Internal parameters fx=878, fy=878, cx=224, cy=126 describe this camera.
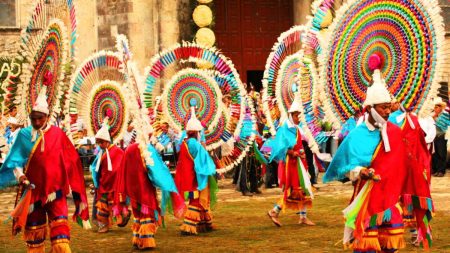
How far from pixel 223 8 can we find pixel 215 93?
32.7 ft

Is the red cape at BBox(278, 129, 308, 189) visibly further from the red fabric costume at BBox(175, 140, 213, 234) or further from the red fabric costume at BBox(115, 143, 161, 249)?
the red fabric costume at BBox(115, 143, 161, 249)

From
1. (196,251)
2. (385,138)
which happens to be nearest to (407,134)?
(385,138)

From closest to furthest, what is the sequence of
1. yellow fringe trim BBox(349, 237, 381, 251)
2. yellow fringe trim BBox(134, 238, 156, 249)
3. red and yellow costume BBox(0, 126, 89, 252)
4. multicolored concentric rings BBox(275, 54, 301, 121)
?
yellow fringe trim BBox(349, 237, 381, 251) < red and yellow costume BBox(0, 126, 89, 252) < yellow fringe trim BBox(134, 238, 156, 249) < multicolored concentric rings BBox(275, 54, 301, 121)

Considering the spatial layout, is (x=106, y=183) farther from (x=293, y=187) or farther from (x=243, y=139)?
(x=243, y=139)

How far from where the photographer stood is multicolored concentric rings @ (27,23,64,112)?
8.53 metres

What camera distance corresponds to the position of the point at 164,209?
10.7 m

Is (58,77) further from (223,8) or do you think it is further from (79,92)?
(223,8)

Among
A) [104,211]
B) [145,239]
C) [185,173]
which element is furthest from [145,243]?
[104,211]

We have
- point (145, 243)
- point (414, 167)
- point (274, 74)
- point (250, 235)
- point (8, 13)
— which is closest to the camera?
point (414, 167)

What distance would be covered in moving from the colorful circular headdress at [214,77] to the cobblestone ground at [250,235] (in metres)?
1.50

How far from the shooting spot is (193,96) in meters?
13.4

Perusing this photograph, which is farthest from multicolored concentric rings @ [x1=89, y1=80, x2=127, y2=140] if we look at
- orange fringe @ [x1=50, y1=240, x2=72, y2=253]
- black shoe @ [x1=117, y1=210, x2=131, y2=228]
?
orange fringe @ [x1=50, y1=240, x2=72, y2=253]

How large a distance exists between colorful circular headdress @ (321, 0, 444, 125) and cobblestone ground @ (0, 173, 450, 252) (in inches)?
100

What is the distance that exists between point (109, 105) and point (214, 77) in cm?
219
